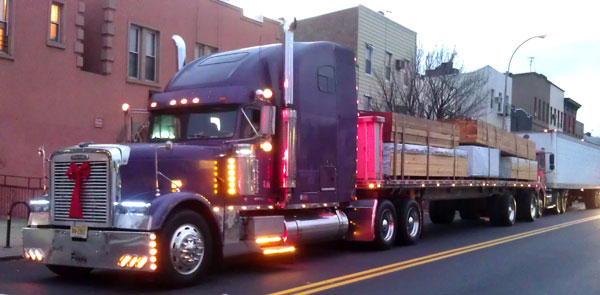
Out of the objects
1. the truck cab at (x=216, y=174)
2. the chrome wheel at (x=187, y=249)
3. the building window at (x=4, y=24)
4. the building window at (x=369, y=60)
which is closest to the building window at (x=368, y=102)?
the building window at (x=369, y=60)

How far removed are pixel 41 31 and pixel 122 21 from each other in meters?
2.77

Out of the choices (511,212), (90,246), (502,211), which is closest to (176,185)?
(90,246)

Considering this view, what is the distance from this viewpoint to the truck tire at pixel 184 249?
779 cm

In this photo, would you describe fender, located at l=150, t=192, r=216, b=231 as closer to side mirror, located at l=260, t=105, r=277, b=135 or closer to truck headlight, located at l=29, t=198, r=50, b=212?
side mirror, located at l=260, t=105, r=277, b=135

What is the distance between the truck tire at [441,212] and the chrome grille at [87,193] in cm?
1346

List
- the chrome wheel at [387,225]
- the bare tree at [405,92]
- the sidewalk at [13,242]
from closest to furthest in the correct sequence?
the sidewalk at [13,242] → the chrome wheel at [387,225] → the bare tree at [405,92]

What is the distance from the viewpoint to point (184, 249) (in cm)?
808

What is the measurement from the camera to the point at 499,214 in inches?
741

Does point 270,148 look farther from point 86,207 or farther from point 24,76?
point 24,76

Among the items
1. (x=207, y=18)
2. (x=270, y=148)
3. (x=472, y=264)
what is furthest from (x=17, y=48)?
(x=472, y=264)

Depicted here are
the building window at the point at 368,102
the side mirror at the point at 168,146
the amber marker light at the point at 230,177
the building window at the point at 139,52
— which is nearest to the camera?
the side mirror at the point at 168,146

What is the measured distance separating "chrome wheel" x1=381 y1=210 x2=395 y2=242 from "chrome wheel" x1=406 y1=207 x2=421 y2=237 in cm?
74

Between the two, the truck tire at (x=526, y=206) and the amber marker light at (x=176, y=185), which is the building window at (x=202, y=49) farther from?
the amber marker light at (x=176, y=185)

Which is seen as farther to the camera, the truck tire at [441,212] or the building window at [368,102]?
the building window at [368,102]
